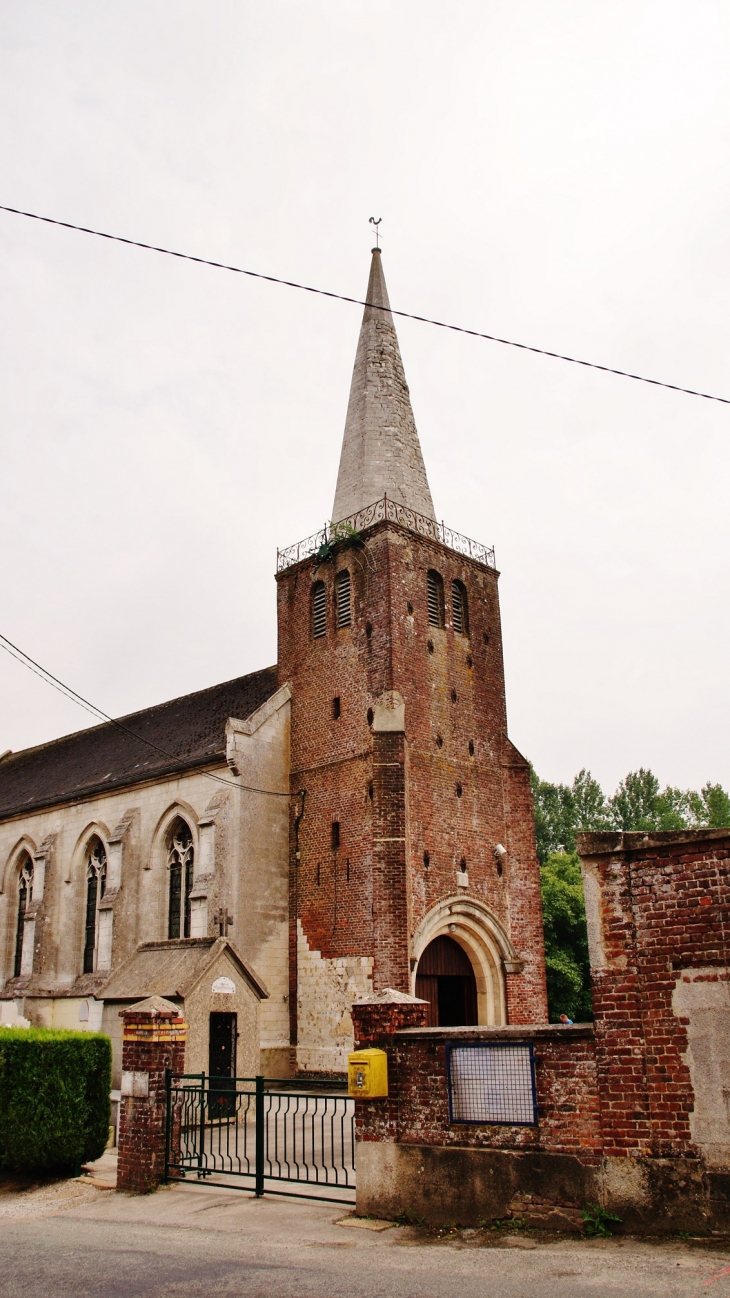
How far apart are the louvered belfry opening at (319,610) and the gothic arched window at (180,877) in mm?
6042

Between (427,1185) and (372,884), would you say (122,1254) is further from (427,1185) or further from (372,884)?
(372,884)

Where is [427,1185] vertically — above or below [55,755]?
below

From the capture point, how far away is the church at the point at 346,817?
2175 centimetres

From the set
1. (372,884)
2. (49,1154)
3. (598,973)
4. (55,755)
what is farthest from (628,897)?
(55,755)

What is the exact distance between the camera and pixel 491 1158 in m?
8.16

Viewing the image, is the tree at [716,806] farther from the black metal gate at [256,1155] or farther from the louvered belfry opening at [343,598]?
the black metal gate at [256,1155]

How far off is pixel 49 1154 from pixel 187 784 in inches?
559

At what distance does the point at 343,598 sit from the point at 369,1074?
16.7 m

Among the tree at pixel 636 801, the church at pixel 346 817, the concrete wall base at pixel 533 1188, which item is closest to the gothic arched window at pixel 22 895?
the church at pixel 346 817

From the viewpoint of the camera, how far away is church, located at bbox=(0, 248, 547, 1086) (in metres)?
21.8

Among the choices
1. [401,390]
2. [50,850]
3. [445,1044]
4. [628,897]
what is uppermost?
[401,390]

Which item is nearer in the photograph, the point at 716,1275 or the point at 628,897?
the point at 716,1275

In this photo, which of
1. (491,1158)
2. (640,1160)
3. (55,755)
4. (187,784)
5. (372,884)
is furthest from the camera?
(55,755)

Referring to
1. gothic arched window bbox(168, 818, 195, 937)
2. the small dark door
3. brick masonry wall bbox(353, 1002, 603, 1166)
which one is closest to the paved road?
brick masonry wall bbox(353, 1002, 603, 1166)
